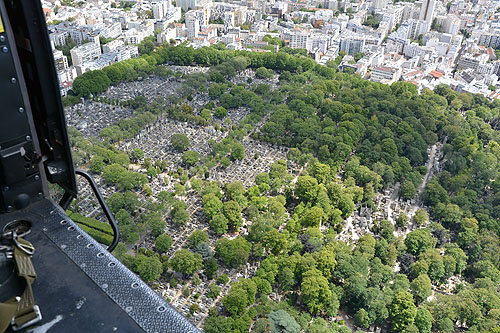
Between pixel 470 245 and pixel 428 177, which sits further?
pixel 428 177

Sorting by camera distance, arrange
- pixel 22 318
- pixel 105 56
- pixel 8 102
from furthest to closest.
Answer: pixel 105 56, pixel 8 102, pixel 22 318

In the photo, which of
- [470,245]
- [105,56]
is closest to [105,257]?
[470,245]

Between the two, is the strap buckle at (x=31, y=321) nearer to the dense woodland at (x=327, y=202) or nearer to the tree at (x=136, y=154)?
the dense woodland at (x=327, y=202)

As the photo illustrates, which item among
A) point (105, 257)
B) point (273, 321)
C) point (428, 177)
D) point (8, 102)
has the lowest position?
point (428, 177)

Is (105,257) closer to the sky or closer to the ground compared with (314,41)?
closer to the sky

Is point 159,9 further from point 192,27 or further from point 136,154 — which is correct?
point 136,154

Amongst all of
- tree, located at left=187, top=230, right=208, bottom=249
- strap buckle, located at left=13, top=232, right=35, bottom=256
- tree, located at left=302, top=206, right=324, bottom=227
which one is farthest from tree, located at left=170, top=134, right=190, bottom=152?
strap buckle, located at left=13, top=232, right=35, bottom=256

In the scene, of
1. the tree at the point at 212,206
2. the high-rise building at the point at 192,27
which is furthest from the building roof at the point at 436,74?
the tree at the point at 212,206

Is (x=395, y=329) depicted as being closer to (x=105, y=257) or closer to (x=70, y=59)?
(x=105, y=257)
